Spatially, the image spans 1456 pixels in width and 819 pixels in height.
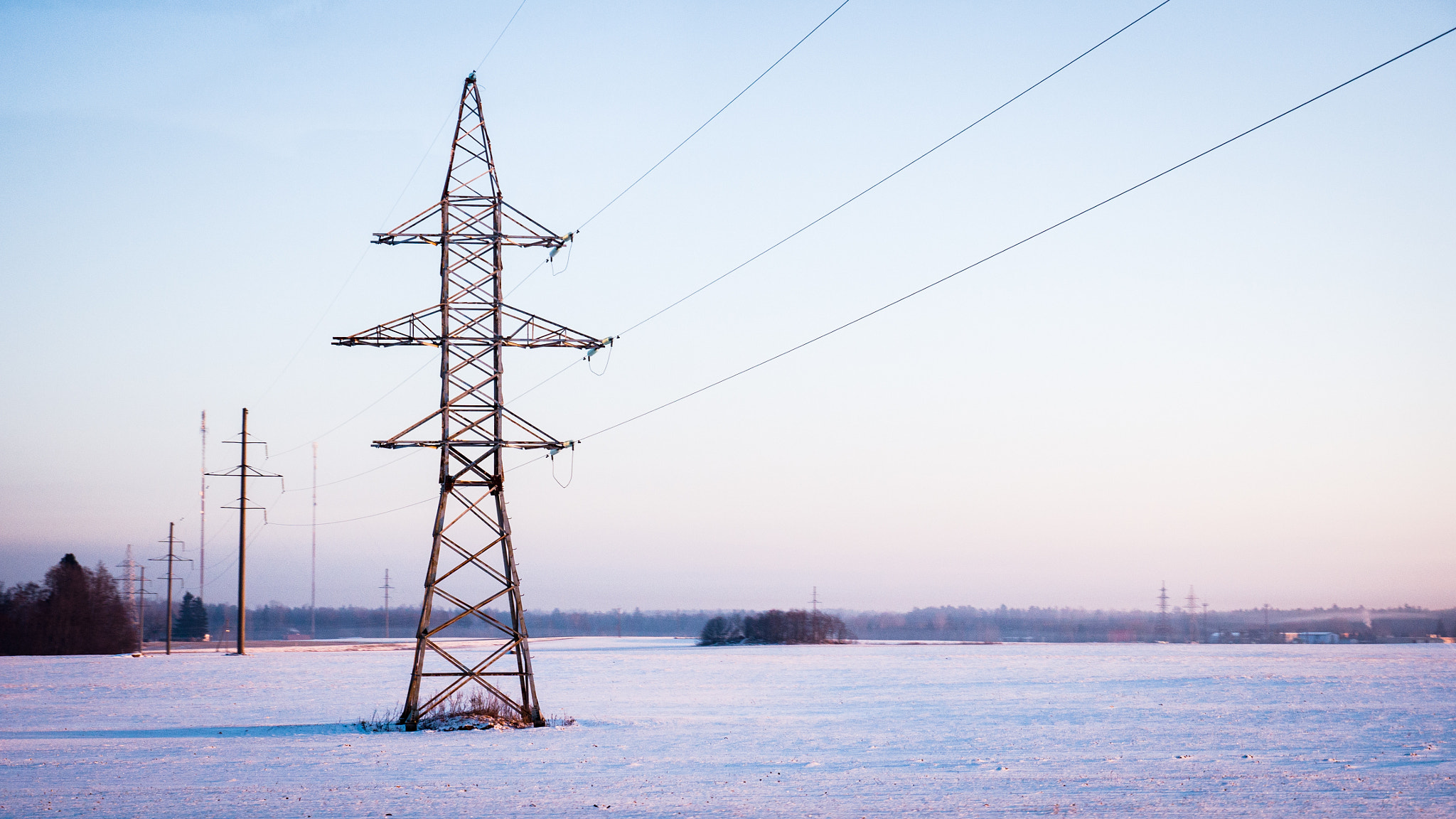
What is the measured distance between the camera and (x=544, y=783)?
62.4ft

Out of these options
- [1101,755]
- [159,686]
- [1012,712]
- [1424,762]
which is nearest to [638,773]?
[1101,755]

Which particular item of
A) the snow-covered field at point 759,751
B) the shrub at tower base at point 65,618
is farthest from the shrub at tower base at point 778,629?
the snow-covered field at point 759,751

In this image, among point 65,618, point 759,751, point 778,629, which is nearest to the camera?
point 759,751

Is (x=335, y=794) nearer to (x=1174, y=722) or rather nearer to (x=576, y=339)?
(x=576, y=339)

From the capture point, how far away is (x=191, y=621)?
155 metres

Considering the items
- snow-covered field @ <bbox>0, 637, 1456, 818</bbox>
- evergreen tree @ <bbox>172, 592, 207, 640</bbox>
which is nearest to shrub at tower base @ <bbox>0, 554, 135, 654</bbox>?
evergreen tree @ <bbox>172, 592, 207, 640</bbox>

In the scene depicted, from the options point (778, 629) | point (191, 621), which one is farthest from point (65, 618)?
point (778, 629)

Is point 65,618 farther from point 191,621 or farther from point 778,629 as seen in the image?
point 778,629

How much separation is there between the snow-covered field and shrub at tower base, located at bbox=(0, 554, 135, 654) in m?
60.4

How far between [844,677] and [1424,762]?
3641 cm

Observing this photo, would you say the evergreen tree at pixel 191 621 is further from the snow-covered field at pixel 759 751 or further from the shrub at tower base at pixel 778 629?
the snow-covered field at pixel 759 751

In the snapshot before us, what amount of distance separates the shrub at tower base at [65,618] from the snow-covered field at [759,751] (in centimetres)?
6036

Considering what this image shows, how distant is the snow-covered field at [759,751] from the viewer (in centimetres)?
1703

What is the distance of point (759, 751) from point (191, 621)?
6017 inches
